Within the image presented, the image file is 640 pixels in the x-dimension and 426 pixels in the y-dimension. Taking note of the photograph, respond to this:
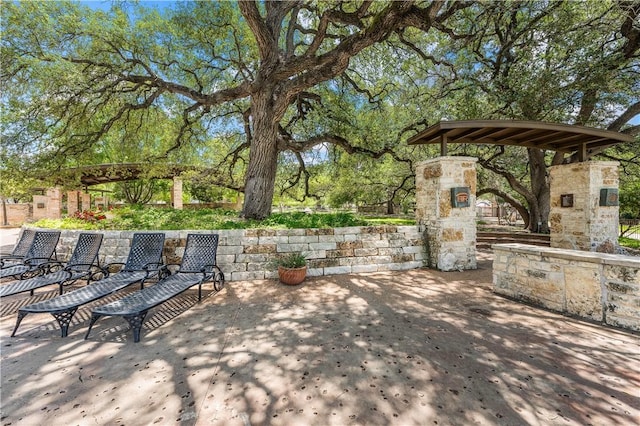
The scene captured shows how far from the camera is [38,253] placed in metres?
5.49

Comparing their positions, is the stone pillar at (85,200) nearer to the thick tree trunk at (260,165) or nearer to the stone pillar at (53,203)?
the stone pillar at (53,203)

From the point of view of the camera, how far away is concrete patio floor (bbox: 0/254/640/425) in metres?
1.92

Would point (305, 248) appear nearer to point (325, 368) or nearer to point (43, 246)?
point (325, 368)

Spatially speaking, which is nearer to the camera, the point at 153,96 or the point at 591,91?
the point at 591,91

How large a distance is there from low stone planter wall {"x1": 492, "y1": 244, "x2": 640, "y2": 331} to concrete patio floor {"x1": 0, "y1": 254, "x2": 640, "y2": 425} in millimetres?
253

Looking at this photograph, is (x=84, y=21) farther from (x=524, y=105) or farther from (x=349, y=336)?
(x=524, y=105)

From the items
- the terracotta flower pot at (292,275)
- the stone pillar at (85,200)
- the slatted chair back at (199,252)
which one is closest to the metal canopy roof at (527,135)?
the terracotta flower pot at (292,275)

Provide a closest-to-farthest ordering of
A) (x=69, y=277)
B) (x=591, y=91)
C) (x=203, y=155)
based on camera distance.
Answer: (x=69, y=277), (x=591, y=91), (x=203, y=155)

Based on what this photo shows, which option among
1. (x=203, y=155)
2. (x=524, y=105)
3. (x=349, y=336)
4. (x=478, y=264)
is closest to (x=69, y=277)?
(x=349, y=336)

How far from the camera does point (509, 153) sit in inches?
422

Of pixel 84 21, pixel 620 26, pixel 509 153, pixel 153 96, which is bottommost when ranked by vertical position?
pixel 509 153

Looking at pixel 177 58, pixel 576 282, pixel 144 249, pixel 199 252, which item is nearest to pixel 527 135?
pixel 576 282

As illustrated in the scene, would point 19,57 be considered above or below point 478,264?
above

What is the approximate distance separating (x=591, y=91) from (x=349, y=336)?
8880 millimetres
